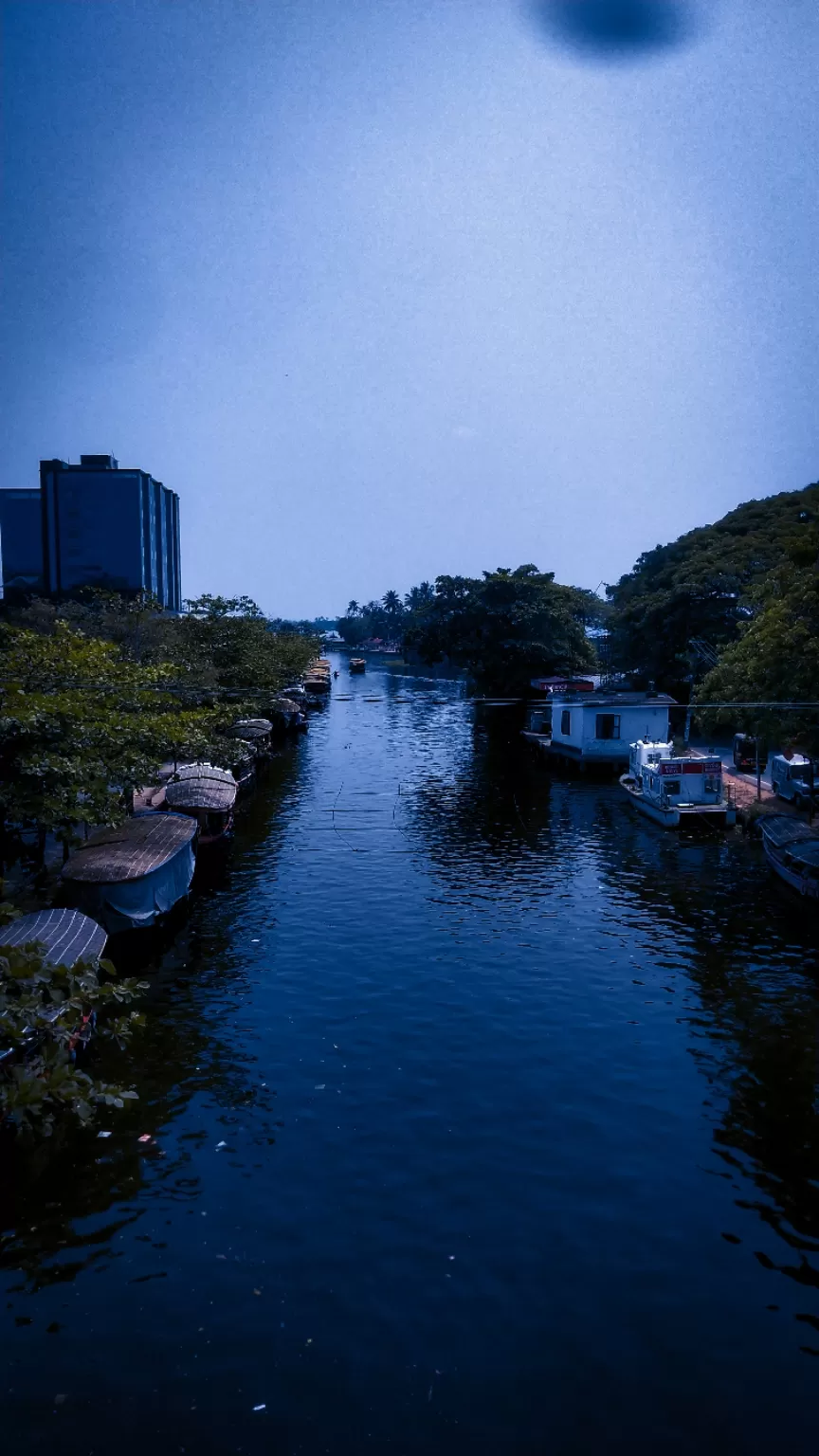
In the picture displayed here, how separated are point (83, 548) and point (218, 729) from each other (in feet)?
371

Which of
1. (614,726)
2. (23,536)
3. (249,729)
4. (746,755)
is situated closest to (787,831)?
Answer: (746,755)

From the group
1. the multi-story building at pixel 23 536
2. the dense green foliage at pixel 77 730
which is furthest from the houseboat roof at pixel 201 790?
the multi-story building at pixel 23 536

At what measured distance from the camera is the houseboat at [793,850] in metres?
28.1

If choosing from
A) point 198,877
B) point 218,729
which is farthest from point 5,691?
point 218,729

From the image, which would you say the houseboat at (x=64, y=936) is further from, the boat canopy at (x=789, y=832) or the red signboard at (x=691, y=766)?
the red signboard at (x=691, y=766)

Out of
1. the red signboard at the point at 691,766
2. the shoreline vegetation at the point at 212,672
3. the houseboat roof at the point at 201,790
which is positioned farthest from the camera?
the red signboard at the point at 691,766

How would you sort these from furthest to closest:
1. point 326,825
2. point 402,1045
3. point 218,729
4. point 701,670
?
1. point 701,670
2. point 218,729
3. point 326,825
4. point 402,1045

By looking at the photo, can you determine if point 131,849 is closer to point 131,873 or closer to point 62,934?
point 131,873

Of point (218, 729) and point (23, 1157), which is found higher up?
point (218, 729)

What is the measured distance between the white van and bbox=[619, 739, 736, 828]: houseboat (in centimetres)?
236

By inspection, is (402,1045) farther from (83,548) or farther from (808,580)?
Result: (83,548)

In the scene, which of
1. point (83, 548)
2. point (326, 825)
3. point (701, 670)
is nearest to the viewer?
point (326, 825)

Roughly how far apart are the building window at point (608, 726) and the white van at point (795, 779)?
46.0ft

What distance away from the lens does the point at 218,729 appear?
5241cm
